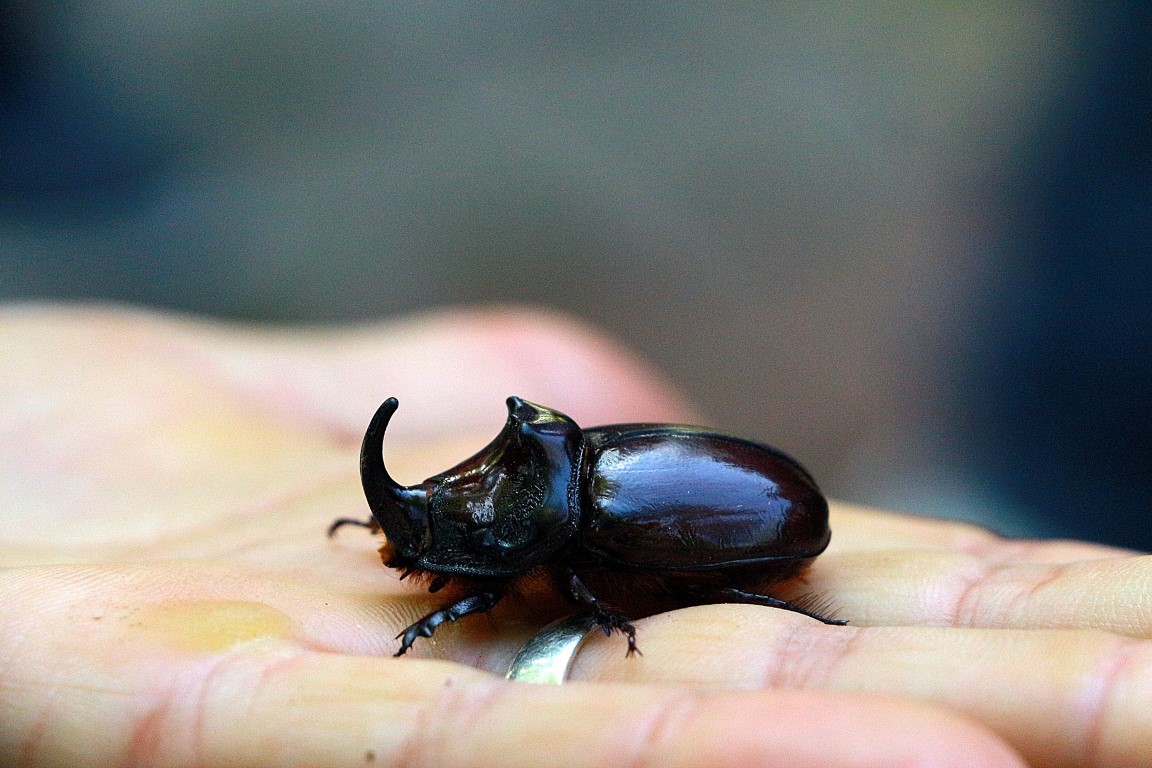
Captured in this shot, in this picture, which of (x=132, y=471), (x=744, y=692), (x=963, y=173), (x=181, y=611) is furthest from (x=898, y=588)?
(x=963, y=173)

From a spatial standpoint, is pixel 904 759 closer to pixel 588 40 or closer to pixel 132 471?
pixel 132 471

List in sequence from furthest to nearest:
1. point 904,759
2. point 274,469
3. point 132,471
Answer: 1. point 274,469
2. point 132,471
3. point 904,759

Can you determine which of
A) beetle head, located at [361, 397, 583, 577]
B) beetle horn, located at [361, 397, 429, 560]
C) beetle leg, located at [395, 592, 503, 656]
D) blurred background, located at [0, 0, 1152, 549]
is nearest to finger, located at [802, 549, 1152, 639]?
beetle head, located at [361, 397, 583, 577]

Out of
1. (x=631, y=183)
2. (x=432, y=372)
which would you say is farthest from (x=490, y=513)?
(x=631, y=183)

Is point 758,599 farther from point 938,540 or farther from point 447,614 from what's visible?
point 938,540

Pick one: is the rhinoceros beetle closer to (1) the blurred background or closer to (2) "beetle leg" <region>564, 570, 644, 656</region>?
(2) "beetle leg" <region>564, 570, 644, 656</region>

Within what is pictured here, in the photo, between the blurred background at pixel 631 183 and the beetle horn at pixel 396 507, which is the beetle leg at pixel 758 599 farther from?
the blurred background at pixel 631 183

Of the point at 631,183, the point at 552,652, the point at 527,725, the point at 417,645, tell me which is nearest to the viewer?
the point at 527,725
